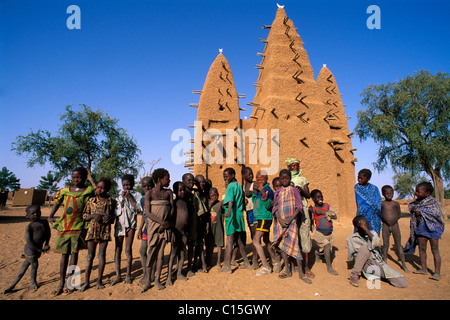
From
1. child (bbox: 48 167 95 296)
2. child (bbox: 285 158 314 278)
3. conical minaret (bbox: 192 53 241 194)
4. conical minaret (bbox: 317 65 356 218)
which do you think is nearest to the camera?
child (bbox: 48 167 95 296)

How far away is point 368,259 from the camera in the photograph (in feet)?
13.6

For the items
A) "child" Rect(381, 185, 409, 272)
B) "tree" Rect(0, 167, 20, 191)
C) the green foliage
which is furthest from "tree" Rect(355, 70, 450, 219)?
"tree" Rect(0, 167, 20, 191)

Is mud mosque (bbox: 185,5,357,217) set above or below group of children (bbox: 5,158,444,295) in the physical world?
above

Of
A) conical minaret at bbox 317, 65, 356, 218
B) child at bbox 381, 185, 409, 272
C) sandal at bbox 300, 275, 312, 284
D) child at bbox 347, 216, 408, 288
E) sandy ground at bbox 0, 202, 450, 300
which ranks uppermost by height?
conical minaret at bbox 317, 65, 356, 218

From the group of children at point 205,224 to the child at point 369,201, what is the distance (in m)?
0.02

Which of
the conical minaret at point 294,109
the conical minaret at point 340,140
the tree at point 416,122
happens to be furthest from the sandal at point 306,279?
the tree at point 416,122

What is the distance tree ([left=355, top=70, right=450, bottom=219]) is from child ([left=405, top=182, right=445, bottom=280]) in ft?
42.9

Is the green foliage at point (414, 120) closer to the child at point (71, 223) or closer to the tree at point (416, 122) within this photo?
the tree at point (416, 122)

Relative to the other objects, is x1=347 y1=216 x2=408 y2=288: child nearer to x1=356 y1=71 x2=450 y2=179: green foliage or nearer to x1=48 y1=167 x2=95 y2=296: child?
x1=48 y1=167 x2=95 y2=296: child

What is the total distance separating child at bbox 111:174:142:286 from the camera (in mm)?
4188

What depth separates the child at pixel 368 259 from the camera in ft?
12.9

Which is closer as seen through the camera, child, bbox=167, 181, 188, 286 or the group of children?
the group of children

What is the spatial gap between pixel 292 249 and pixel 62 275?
12.2ft
